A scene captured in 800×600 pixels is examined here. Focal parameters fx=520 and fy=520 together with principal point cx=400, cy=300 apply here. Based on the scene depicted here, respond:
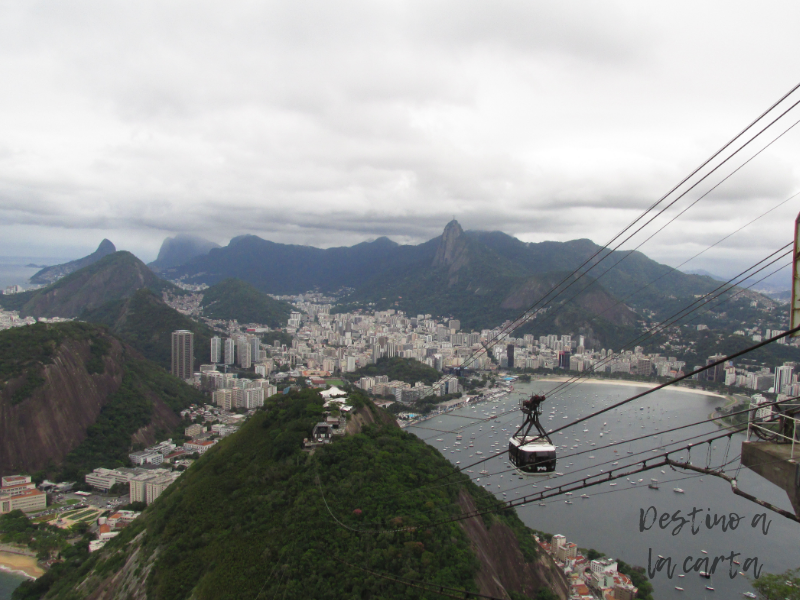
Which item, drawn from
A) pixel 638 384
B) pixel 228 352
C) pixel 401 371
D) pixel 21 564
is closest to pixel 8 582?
pixel 21 564

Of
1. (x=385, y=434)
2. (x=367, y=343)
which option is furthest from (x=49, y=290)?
(x=385, y=434)

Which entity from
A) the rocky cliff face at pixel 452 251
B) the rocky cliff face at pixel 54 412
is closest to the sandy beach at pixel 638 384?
the rocky cliff face at pixel 54 412

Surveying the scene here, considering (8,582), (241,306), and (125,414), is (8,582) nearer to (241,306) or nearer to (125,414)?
(125,414)

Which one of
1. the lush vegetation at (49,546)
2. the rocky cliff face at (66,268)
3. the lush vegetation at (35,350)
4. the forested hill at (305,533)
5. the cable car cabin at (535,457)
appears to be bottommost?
the lush vegetation at (49,546)

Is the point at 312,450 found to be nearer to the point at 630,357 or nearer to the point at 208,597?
the point at 208,597

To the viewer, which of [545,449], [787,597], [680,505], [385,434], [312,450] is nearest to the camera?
[545,449]

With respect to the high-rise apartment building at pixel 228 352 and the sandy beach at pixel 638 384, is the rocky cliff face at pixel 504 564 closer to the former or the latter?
the sandy beach at pixel 638 384
